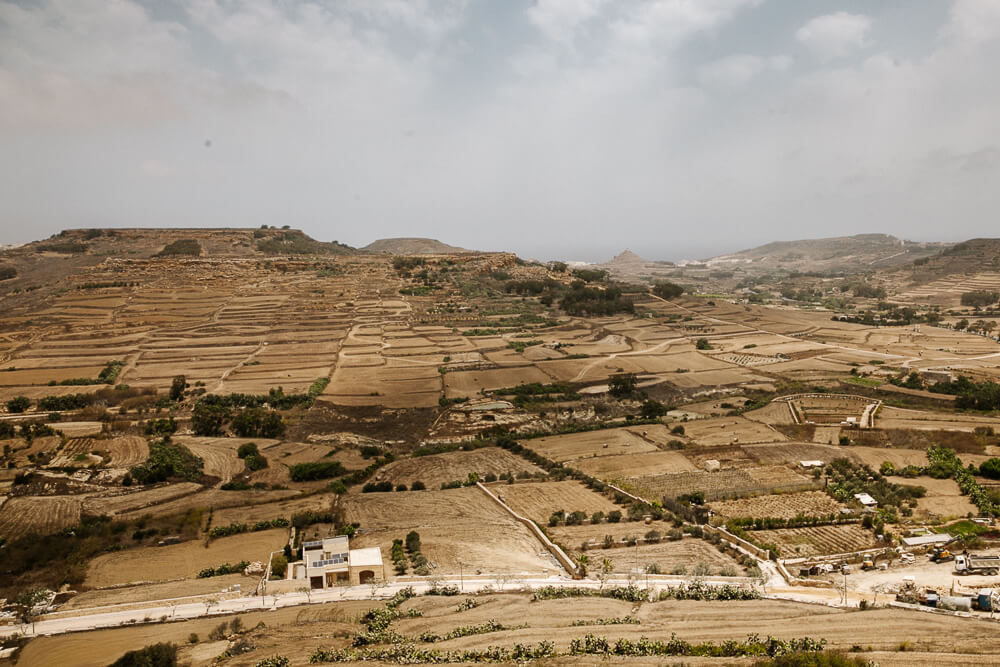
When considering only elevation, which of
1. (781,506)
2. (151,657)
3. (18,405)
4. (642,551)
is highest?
(18,405)

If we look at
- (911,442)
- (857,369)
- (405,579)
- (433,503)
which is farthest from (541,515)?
(857,369)

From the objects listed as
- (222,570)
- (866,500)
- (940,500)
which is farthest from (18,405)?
(940,500)

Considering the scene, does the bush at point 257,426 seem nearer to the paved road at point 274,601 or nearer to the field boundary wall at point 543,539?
the field boundary wall at point 543,539

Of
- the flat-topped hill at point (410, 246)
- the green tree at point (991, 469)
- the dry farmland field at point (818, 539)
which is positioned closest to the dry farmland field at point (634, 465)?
the dry farmland field at point (818, 539)

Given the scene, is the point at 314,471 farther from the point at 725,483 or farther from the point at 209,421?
the point at 725,483

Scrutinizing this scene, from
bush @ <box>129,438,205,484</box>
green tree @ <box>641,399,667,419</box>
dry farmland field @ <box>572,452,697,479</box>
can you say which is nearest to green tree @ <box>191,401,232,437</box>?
bush @ <box>129,438,205,484</box>

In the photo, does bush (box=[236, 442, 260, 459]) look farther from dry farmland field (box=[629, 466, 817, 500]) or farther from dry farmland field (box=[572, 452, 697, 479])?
dry farmland field (box=[629, 466, 817, 500])
